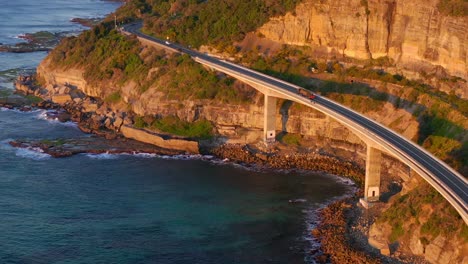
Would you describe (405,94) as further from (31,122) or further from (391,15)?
(31,122)

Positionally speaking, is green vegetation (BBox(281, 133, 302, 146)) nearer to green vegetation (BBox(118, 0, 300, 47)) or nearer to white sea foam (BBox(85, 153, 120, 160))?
green vegetation (BBox(118, 0, 300, 47))

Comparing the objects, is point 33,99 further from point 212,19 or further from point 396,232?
point 396,232

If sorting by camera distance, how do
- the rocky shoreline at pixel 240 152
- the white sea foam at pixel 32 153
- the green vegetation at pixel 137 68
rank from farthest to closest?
the green vegetation at pixel 137 68 < the white sea foam at pixel 32 153 < the rocky shoreline at pixel 240 152

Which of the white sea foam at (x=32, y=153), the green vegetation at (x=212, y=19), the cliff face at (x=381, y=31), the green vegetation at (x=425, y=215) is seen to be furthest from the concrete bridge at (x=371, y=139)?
the white sea foam at (x=32, y=153)

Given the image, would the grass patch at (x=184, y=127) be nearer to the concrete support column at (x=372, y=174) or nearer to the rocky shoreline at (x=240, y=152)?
the rocky shoreline at (x=240, y=152)

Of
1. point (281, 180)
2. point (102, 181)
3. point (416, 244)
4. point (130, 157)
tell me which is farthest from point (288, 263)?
point (130, 157)

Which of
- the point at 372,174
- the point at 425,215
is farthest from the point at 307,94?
the point at 425,215

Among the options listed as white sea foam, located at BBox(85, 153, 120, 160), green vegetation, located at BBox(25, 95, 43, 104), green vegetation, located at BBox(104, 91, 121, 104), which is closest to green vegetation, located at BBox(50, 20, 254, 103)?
green vegetation, located at BBox(104, 91, 121, 104)
